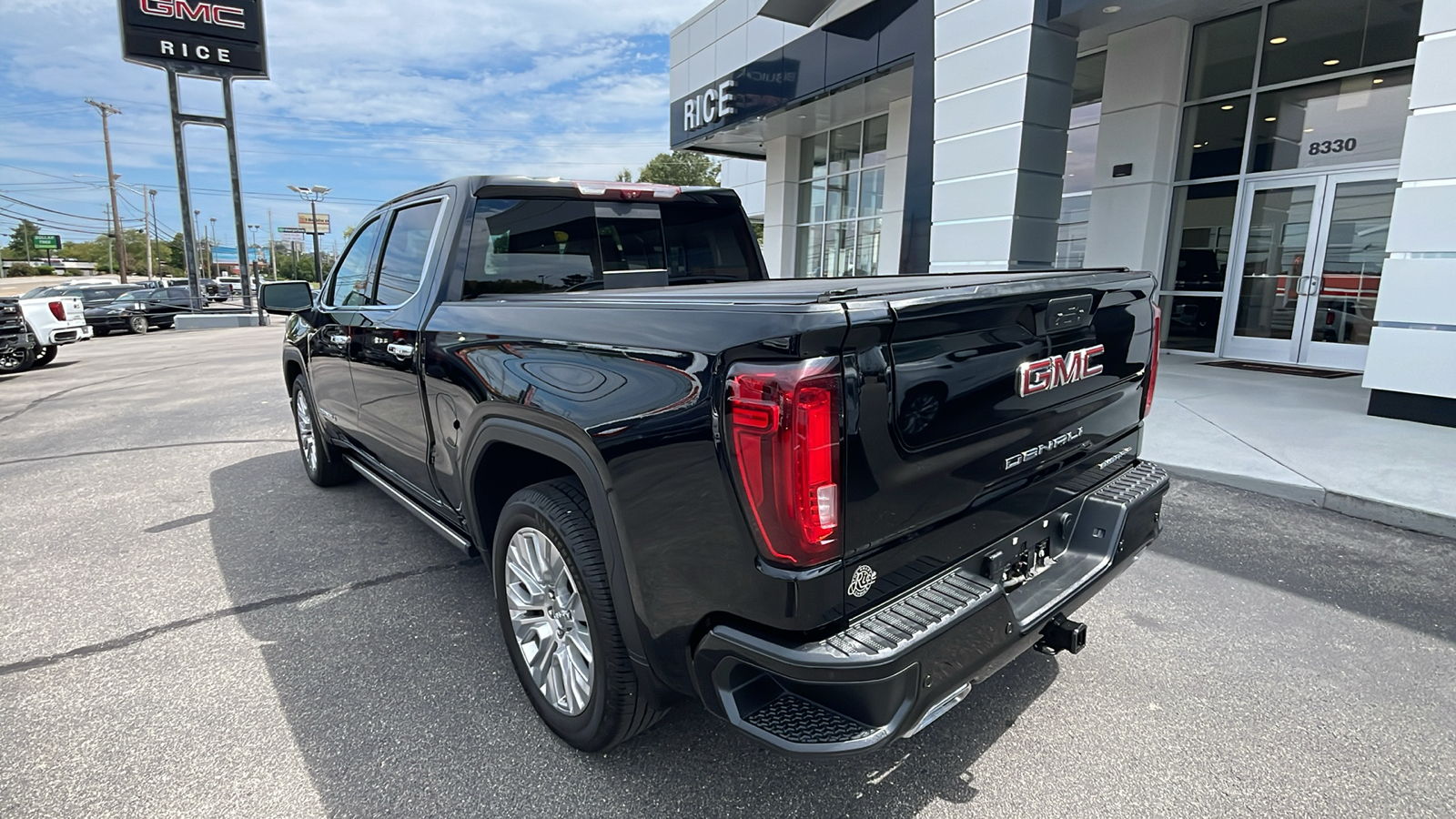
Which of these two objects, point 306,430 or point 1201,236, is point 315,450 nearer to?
point 306,430

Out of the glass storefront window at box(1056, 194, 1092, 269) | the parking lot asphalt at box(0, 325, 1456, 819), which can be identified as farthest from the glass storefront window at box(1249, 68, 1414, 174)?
the parking lot asphalt at box(0, 325, 1456, 819)

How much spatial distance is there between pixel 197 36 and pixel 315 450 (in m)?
24.8

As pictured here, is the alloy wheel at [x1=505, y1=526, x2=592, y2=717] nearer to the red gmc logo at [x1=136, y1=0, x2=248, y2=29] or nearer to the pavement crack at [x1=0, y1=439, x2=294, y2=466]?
the pavement crack at [x1=0, y1=439, x2=294, y2=466]

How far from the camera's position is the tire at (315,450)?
4.89 meters

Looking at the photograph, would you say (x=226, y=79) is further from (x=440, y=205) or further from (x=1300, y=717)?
(x=1300, y=717)

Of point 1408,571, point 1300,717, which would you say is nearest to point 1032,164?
point 1408,571

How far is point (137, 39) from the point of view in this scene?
21.8 m

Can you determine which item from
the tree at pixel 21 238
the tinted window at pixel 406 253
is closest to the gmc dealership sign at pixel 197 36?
the tinted window at pixel 406 253

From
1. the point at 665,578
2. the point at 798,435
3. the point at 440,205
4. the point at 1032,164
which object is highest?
the point at 1032,164

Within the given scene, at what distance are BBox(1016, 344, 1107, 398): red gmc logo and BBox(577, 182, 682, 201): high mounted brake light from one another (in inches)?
83.3

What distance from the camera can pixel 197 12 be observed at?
22.4 m

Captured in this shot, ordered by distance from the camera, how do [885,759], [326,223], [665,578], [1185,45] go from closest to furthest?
[665,578], [885,759], [1185,45], [326,223]

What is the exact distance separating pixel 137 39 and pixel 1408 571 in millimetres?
29720

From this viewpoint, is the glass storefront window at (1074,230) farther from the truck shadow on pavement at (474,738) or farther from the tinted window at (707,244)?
the truck shadow on pavement at (474,738)
